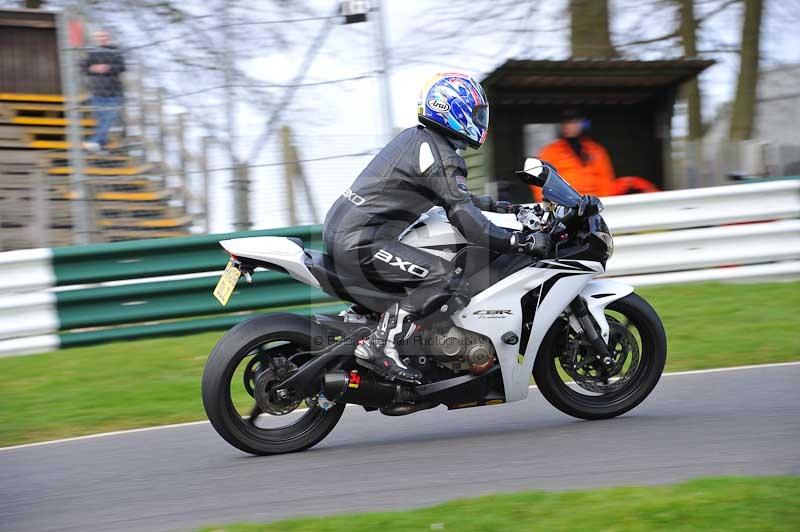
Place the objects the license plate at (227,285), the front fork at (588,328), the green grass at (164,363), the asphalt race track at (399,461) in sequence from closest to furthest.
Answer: the asphalt race track at (399,461)
the license plate at (227,285)
the front fork at (588,328)
the green grass at (164,363)

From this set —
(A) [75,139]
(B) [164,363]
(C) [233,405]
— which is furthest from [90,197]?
(C) [233,405]

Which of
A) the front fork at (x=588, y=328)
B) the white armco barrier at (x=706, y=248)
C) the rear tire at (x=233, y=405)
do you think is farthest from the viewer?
the white armco barrier at (x=706, y=248)

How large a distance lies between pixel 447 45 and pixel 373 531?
11594mm

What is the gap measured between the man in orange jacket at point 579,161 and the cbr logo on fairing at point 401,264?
579 cm

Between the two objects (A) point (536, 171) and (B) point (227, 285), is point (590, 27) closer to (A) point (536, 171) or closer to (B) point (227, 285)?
(A) point (536, 171)

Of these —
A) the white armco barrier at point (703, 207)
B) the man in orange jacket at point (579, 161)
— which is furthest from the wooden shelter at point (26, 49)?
the white armco barrier at point (703, 207)

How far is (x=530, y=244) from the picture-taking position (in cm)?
550

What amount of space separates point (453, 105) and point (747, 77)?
41.8ft

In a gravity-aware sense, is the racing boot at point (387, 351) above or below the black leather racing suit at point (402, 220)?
below

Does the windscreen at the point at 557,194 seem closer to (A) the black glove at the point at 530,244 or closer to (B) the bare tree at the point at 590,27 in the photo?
(A) the black glove at the point at 530,244

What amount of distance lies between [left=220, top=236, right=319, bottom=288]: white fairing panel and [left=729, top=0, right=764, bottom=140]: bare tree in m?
12.9

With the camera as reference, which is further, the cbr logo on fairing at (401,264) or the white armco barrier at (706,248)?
the white armco barrier at (706,248)

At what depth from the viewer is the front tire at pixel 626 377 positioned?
5.77 m

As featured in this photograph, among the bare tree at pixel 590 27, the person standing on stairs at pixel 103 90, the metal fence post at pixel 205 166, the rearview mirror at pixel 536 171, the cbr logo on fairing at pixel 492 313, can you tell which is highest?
the bare tree at pixel 590 27
